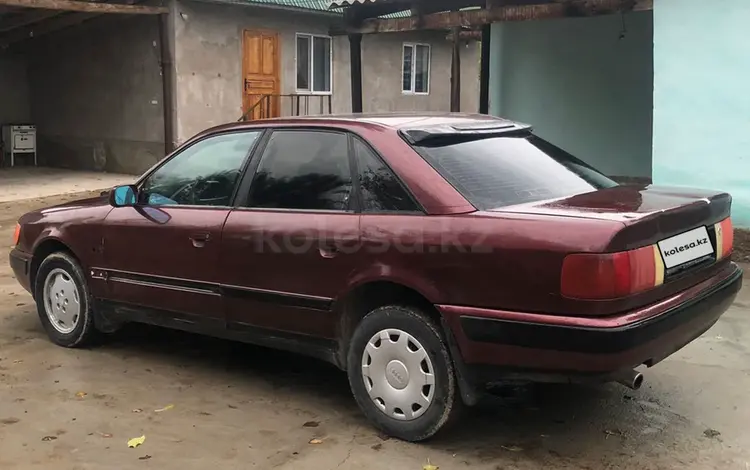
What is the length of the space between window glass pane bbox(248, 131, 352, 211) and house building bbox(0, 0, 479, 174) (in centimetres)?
1019

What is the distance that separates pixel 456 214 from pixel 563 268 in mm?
586

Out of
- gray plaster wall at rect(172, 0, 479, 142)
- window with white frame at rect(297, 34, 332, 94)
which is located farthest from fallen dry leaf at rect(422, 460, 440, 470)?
window with white frame at rect(297, 34, 332, 94)

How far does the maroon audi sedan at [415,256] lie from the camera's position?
3.30 m

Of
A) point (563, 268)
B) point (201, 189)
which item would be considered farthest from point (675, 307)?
point (201, 189)

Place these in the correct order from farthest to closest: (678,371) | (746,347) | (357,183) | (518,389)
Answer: (746,347) → (678,371) → (518,389) → (357,183)

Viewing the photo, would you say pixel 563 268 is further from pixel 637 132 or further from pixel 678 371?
pixel 637 132

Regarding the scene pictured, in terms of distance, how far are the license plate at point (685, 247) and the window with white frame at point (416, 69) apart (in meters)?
16.6

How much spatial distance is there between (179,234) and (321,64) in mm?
13744

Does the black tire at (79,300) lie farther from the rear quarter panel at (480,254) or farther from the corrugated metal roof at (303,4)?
the corrugated metal roof at (303,4)

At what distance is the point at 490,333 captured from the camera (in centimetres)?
343

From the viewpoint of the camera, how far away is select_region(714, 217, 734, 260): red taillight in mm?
3971

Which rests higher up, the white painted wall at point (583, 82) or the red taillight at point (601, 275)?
the white painted wall at point (583, 82)

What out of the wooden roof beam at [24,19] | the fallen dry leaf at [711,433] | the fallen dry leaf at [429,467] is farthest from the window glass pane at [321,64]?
the fallen dry leaf at [429,467]

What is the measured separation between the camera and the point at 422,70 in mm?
20438
